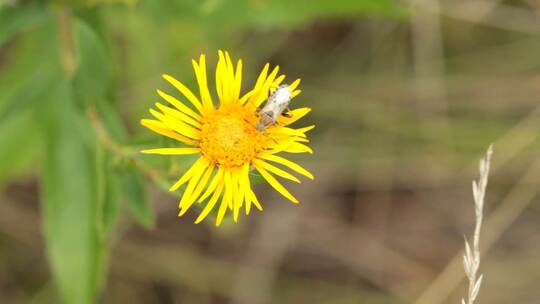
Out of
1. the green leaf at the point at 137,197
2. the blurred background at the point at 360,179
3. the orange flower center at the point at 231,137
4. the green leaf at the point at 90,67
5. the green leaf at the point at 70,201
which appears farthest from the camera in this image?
the blurred background at the point at 360,179

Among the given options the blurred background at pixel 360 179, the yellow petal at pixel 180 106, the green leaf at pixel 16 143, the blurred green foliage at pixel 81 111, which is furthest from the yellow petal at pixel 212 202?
the blurred background at pixel 360 179

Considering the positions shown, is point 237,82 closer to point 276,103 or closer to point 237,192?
point 276,103

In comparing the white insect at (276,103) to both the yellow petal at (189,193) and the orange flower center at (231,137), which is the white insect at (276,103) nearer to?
the orange flower center at (231,137)

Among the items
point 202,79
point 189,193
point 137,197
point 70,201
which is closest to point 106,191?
point 137,197

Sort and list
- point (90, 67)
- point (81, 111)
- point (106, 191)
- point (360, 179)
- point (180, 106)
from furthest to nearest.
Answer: point (360, 179), point (81, 111), point (90, 67), point (106, 191), point (180, 106)

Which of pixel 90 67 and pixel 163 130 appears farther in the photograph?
pixel 90 67

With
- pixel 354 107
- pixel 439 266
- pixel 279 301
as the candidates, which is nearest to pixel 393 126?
pixel 354 107

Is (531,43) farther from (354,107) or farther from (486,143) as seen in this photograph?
(354,107)
